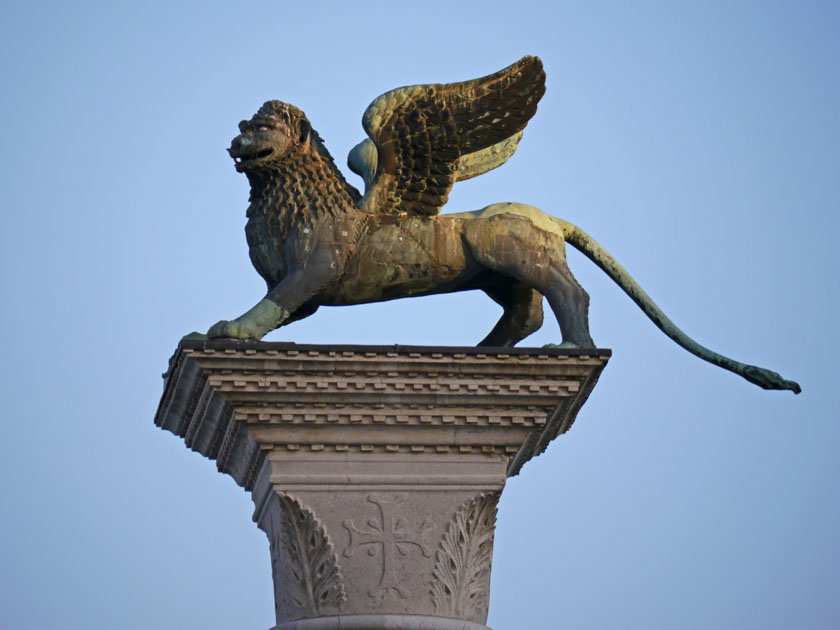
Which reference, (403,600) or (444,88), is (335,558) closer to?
(403,600)

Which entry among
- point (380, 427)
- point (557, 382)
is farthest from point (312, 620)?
point (557, 382)

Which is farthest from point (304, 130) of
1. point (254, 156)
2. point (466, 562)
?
point (466, 562)

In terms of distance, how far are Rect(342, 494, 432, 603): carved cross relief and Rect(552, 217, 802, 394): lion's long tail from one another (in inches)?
125

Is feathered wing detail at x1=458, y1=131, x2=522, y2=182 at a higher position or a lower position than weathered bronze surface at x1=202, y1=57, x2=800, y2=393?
higher

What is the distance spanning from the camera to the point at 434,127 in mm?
14914

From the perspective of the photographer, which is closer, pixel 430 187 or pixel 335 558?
pixel 335 558

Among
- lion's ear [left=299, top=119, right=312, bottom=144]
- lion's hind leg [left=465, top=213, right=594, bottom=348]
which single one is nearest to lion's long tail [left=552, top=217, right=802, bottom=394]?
lion's hind leg [left=465, top=213, right=594, bottom=348]

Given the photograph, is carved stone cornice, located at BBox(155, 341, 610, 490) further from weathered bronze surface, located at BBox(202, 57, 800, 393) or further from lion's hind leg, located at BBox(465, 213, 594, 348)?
weathered bronze surface, located at BBox(202, 57, 800, 393)

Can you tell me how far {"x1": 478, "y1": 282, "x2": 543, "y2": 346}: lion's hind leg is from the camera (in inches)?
607

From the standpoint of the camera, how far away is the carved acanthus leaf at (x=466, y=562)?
546 inches

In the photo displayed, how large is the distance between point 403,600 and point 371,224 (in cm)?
341

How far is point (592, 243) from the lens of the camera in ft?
51.2

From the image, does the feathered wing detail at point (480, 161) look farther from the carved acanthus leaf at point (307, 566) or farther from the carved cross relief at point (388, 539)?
Result: the carved acanthus leaf at point (307, 566)

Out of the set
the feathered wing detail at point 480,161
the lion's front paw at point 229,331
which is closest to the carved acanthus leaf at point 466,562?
the lion's front paw at point 229,331
